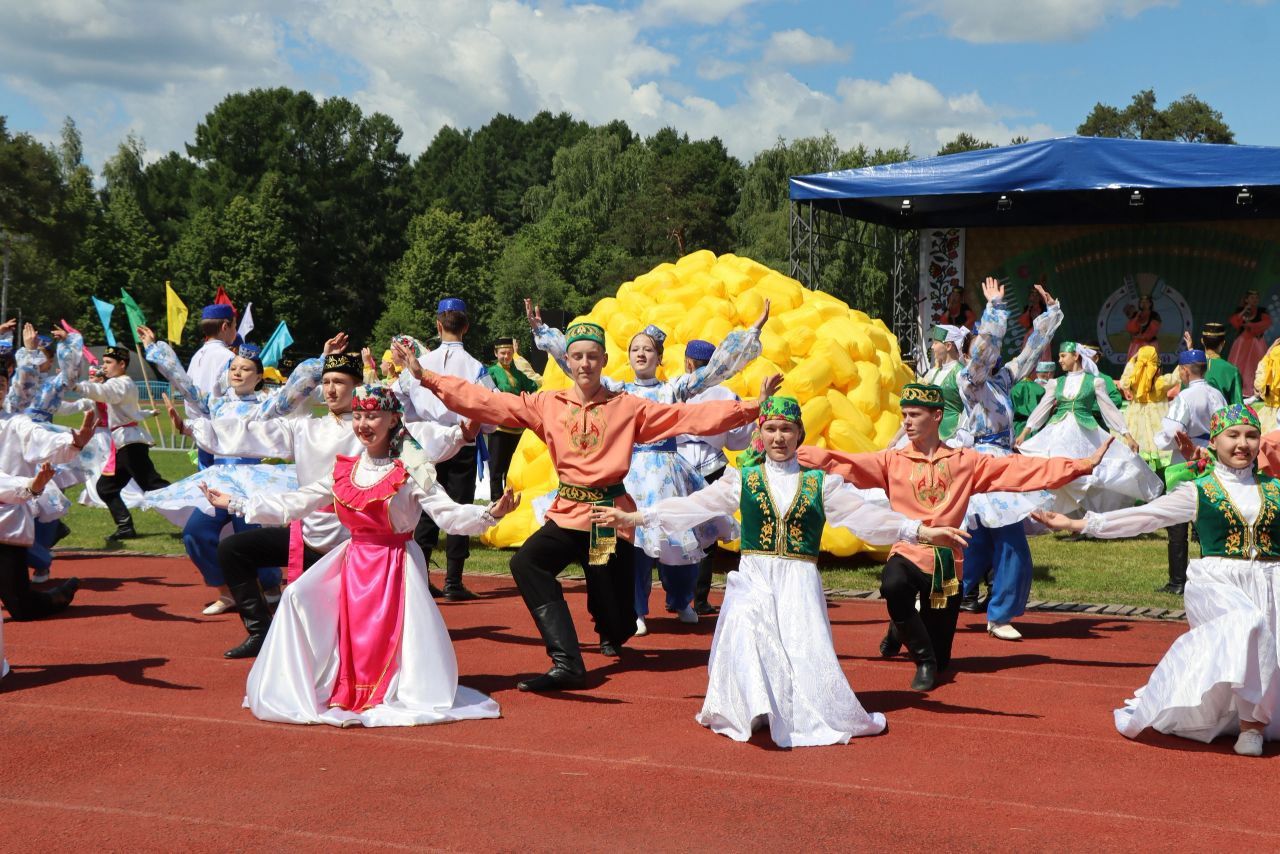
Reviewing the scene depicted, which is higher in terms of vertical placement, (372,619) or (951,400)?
(951,400)

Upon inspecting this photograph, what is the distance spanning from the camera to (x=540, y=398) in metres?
7.19

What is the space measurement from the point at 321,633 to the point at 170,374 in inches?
138

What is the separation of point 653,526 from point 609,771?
57.9 inches

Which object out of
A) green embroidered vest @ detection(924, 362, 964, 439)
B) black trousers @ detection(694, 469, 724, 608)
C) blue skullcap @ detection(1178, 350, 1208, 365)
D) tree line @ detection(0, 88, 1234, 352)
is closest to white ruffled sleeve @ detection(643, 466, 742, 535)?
black trousers @ detection(694, 469, 724, 608)

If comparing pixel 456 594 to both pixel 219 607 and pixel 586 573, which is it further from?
pixel 586 573

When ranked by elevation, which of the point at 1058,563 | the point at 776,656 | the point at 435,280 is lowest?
the point at 1058,563

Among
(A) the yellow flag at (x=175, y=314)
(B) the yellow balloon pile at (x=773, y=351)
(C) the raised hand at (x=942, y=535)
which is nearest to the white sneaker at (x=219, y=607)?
(B) the yellow balloon pile at (x=773, y=351)


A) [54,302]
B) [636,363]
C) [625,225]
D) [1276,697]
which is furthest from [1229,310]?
[54,302]

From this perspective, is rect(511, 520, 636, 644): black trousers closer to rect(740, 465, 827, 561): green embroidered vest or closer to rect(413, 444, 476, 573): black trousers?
rect(740, 465, 827, 561): green embroidered vest

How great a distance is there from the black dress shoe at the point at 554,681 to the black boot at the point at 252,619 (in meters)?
1.74

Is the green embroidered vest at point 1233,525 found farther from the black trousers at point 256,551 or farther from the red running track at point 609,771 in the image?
the black trousers at point 256,551

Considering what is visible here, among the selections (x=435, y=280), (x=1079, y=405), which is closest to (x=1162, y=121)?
(x=435, y=280)

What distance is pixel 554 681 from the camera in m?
6.68

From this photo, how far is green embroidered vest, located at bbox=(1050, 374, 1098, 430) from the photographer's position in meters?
12.5
